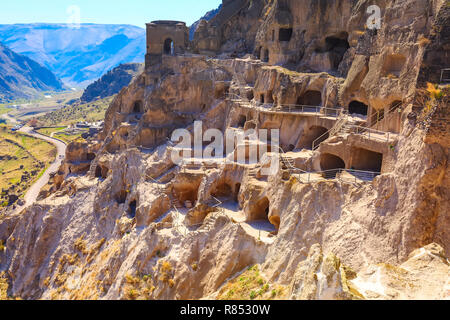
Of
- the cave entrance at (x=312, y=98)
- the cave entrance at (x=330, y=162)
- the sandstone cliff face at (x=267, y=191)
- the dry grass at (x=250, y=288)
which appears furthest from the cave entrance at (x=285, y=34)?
the dry grass at (x=250, y=288)

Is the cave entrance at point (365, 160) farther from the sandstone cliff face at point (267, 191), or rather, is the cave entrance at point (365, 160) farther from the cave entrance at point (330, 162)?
the cave entrance at point (330, 162)

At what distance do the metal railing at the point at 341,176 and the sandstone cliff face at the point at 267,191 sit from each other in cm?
16

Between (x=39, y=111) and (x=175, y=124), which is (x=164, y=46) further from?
(x=39, y=111)

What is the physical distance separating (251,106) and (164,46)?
17.6m

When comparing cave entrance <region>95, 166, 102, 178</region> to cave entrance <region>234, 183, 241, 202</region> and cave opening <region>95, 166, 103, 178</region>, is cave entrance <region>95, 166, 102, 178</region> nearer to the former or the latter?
cave opening <region>95, 166, 103, 178</region>

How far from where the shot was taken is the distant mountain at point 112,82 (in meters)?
127

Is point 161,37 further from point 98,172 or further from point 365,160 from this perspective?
point 365,160

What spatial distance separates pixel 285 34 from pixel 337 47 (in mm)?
5655

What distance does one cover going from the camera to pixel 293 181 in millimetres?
20234

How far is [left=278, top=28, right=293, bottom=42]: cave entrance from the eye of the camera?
35812 millimetres

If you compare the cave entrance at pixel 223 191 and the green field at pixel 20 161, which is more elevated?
the cave entrance at pixel 223 191

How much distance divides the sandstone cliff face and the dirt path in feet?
40.9

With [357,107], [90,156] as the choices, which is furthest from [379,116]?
[90,156]
